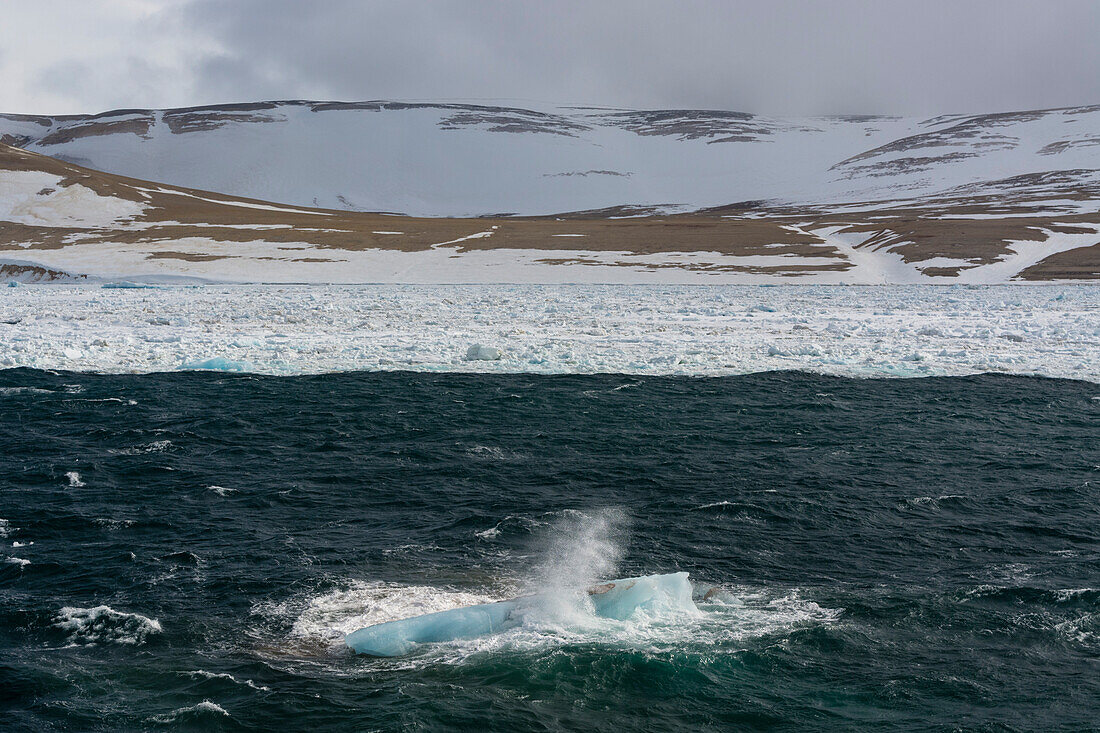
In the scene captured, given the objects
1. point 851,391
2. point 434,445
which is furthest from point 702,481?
point 851,391

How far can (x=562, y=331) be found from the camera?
106 ft

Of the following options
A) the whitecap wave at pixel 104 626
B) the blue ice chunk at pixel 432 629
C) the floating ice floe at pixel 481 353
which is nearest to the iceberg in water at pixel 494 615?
the blue ice chunk at pixel 432 629

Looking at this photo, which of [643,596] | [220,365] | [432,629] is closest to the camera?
[432,629]

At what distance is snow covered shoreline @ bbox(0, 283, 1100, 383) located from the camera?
83.1ft

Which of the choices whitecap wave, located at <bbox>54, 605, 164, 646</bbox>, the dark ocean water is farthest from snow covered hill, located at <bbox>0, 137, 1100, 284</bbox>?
whitecap wave, located at <bbox>54, 605, 164, 646</bbox>

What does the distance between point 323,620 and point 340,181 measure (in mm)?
181439

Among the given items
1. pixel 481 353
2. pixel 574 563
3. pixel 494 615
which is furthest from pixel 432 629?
pixel 481 353

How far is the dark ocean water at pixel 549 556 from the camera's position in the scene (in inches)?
342

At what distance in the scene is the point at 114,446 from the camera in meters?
17.0

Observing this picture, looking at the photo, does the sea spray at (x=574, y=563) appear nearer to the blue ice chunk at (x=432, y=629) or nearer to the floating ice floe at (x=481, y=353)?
the blue ice chunk at (x=432, y=629)

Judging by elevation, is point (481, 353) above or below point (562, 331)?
below

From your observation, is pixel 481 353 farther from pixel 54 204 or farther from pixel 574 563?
pixel 54 204

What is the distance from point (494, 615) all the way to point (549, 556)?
7.09ft

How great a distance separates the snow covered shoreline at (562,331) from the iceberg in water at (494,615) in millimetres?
14372
